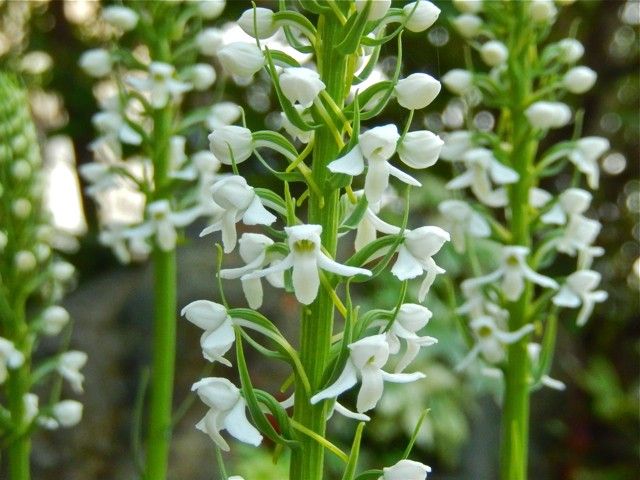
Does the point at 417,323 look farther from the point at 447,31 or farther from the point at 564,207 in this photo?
the point at 447,31

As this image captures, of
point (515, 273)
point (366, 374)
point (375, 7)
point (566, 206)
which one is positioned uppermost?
point (375, 7)

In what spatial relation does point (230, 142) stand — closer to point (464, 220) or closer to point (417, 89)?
point (417, 89)

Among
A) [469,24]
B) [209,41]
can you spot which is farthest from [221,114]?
[469,24]

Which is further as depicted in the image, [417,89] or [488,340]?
[488,340]

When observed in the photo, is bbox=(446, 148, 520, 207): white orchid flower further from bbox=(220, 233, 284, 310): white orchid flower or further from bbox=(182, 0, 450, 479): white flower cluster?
bbox=(220, 233, 284, 310): white orchid flower

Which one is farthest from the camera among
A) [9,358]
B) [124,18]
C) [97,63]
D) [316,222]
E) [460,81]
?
[97,63]

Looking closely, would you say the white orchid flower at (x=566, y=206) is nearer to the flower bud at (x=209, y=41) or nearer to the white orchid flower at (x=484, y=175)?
the white orchid flower at (x=484, y=175)

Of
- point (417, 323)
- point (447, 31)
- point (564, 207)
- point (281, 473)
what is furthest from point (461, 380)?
point (417, 323)
